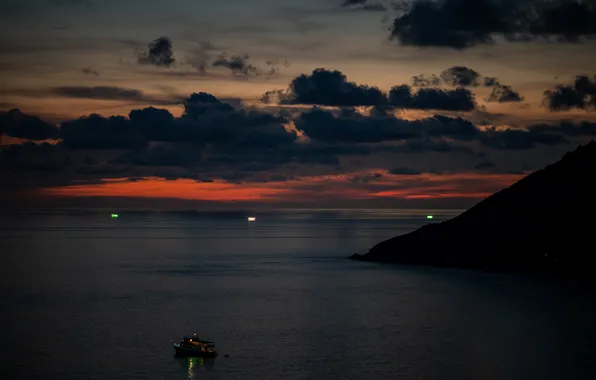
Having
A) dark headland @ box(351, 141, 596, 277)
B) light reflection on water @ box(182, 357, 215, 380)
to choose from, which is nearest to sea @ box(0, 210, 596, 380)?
light reflection on water @ box(182, 357, 215, 380)

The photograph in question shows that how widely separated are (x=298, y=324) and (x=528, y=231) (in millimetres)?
72443

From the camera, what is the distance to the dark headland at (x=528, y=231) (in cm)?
13675

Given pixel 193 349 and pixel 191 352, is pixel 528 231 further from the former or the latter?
pixel 191 352

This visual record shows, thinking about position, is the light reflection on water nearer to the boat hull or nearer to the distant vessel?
the boat hull

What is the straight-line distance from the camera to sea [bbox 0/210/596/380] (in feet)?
207

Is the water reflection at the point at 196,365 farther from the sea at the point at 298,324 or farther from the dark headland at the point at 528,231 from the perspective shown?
the dark headland at the point at 528,231

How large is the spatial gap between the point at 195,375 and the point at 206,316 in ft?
95.4

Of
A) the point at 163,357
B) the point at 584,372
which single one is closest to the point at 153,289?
the point at 163,357

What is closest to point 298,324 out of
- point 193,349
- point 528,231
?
point 193,349

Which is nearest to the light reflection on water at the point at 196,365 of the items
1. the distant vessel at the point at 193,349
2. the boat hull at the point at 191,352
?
the boat hull at the point at 191,352

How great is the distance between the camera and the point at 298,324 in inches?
3300

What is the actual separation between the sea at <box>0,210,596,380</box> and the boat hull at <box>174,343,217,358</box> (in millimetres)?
663

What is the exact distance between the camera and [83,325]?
82.1 metres

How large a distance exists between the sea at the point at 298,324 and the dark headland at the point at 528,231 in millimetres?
8937
